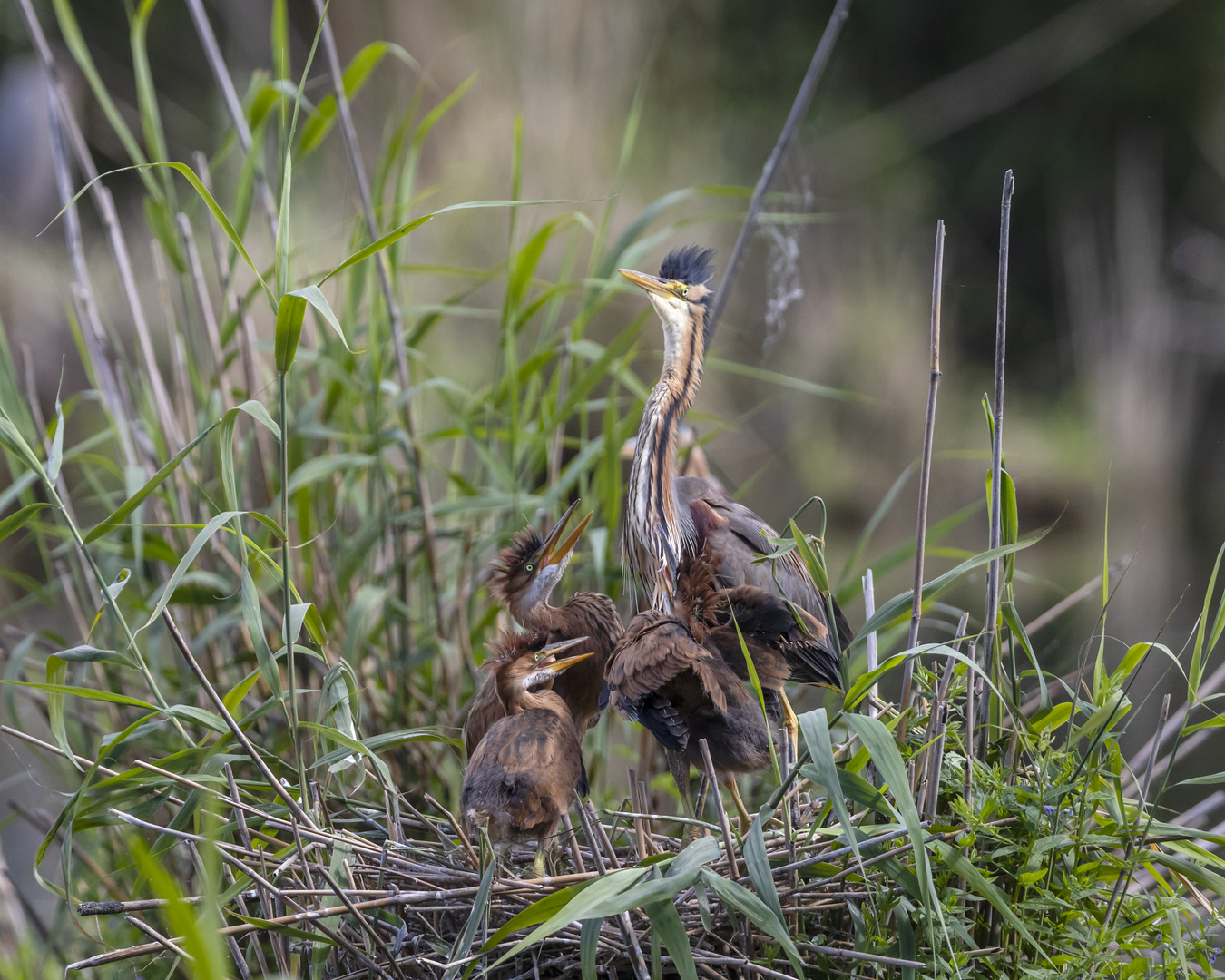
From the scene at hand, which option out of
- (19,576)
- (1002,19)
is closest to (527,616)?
(19,576)

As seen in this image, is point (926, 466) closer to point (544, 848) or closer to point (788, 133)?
point (544, 848)

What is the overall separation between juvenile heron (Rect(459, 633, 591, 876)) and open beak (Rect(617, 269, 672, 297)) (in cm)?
67

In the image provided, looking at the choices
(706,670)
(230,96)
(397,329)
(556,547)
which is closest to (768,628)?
(706,670)

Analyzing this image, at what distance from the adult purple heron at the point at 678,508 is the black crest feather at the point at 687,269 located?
0.07 feet

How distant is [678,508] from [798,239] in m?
5.50

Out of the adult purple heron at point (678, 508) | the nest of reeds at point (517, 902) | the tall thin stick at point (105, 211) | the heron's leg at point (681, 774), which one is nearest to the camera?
the nest of reeds at point (517, 902)

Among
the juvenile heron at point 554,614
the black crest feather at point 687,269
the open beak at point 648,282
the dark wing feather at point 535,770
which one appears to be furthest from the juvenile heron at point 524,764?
the black crest feather at point 687,269

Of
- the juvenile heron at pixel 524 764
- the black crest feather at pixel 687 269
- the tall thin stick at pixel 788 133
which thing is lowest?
the juvenile heron at pixel 524 764

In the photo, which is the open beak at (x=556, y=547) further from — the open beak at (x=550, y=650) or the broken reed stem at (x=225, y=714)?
the broken reed stem at (x=225, y=714)

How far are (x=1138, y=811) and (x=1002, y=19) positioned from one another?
10.3 metres

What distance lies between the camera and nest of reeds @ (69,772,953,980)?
969mm

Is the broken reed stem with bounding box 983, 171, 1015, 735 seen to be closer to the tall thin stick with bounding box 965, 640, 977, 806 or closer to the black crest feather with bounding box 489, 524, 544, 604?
the tall thin stick with bounding box 965, 640, 977, 806

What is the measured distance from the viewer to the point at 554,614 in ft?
5.05

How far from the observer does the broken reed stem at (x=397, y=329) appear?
5.67ft
